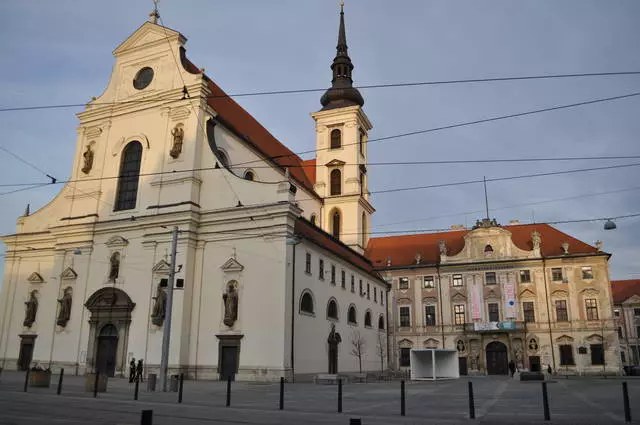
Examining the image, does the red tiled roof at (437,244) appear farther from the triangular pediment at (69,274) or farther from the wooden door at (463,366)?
the triangular pediment at (69,274)

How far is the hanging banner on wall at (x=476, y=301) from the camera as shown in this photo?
51.0 metres

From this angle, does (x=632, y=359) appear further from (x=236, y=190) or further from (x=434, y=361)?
(x=236, y=190)

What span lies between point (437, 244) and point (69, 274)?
36.7 m

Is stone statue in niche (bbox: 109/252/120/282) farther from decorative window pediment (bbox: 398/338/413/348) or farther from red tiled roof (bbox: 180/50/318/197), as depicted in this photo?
decorative window pediment (bbox: 398/338/413/348)

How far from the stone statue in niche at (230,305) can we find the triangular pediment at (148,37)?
16887 mm

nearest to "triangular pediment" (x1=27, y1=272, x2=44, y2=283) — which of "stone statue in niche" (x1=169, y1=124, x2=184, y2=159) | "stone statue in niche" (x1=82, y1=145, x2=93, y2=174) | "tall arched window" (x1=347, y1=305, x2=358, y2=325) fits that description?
"stone statue in niche" (x1=82, y1=145, x2=93, y2=174)

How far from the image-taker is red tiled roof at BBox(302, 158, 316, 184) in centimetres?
5333

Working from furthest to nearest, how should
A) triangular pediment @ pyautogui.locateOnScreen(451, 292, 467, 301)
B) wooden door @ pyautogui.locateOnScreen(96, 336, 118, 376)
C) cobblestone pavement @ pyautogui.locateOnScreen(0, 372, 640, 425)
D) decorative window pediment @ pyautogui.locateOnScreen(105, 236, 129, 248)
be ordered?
triangular pediment @ pyautogui.locateOnScreen(451, 292, 467, 301) < decorative window pediment @ pyautogui.locateOnScreen(105, 236, 129, 248) < wooden door @ pyautogui.locateOnScreen(96, 336, 118, 376) < cobblestone pavement @ pyautogui.locateOnScreen(0, 372, 640, 425)

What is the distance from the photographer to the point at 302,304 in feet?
100.0

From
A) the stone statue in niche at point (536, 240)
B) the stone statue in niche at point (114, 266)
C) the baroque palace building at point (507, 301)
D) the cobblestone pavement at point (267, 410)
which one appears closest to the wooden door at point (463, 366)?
the baroque palace building at point (507, 301)

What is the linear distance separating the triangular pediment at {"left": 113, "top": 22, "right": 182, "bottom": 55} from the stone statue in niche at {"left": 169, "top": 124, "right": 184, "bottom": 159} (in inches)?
256

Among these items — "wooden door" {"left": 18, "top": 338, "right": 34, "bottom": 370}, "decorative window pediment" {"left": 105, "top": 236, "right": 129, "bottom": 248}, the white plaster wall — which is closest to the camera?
the white plaster wall

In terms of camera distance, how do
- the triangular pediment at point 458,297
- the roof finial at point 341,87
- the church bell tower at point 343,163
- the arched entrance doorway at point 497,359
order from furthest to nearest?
the roof finial at point 341,87, the triangular pediment at point 458,297, the church bell tower at point 343,163, the arched entrance doorway at point 497,359

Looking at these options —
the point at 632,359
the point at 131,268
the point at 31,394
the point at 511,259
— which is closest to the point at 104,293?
the point at 131,268
